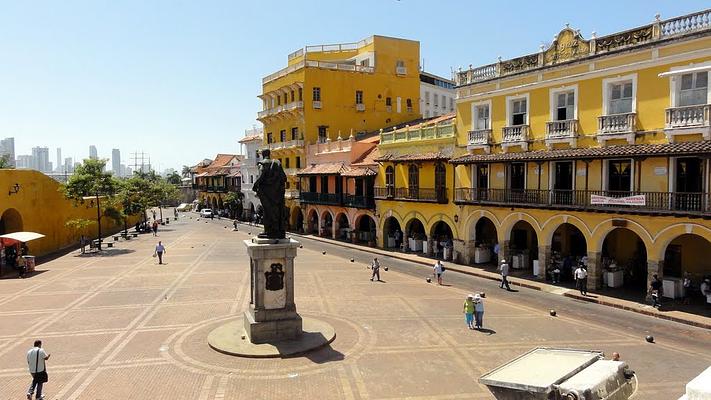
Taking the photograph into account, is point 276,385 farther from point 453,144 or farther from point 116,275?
point 453,144

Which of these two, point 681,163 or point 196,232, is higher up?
point 681,163

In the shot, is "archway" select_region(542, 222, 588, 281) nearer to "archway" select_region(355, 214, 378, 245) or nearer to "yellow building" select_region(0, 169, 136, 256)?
"archway" select_region(355, 214, 378, 245)

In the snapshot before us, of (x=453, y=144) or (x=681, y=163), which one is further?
(x=453, y=144)

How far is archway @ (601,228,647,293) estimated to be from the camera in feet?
76.9

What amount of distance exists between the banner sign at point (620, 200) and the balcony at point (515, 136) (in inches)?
187

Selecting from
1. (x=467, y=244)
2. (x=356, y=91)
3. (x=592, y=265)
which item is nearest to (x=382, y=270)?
(x=467, y=244)

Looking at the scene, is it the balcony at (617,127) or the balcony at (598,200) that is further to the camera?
the balcony at (617,127)

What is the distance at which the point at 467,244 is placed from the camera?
98.4 feet

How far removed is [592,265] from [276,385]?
655 inches

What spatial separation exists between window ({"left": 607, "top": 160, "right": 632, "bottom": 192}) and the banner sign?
38.1 inches

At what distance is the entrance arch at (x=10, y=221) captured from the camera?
33.7m

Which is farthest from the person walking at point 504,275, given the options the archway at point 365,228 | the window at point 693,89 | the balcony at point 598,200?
the archway at point 365,228

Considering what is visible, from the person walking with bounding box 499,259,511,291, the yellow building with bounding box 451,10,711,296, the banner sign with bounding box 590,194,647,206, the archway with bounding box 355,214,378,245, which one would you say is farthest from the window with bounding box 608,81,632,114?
the archway with bounding box 355,214,378,245

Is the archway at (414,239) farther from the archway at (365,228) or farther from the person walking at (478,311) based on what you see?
the person walking at (478,311)
